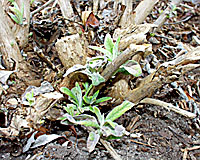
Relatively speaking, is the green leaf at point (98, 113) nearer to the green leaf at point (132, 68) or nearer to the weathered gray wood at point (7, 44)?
the green leaf at point (132, 68)

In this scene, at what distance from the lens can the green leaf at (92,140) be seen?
85 cm

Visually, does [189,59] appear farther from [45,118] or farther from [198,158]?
[45,118]

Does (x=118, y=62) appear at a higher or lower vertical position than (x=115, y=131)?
higher

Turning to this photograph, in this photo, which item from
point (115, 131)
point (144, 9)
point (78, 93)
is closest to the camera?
point (115, 131)

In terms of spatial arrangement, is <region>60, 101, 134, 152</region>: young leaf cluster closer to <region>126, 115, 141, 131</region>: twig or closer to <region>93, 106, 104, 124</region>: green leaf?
<region>93, 106, 104, 124</region>: green leaf

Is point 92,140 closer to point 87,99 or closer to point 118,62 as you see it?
point 87,99

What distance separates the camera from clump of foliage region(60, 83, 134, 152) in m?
0.89

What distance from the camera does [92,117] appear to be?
37.4 inches

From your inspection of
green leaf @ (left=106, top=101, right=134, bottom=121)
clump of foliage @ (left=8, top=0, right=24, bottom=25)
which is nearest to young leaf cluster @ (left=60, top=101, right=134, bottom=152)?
green leaf @ (left=106, top=101, right=134, bottom=121)

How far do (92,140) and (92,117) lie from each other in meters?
0.12

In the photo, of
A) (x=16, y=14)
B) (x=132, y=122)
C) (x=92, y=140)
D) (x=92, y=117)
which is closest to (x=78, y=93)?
(x=92, y=117)

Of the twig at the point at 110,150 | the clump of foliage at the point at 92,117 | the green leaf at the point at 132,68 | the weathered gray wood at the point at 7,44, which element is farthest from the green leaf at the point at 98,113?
the weathered gray wood at the point at 7,44

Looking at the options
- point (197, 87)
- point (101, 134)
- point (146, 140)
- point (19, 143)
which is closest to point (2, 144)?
point (19, 143)

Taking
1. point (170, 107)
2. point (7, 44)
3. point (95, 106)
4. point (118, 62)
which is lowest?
point (170, 107)
